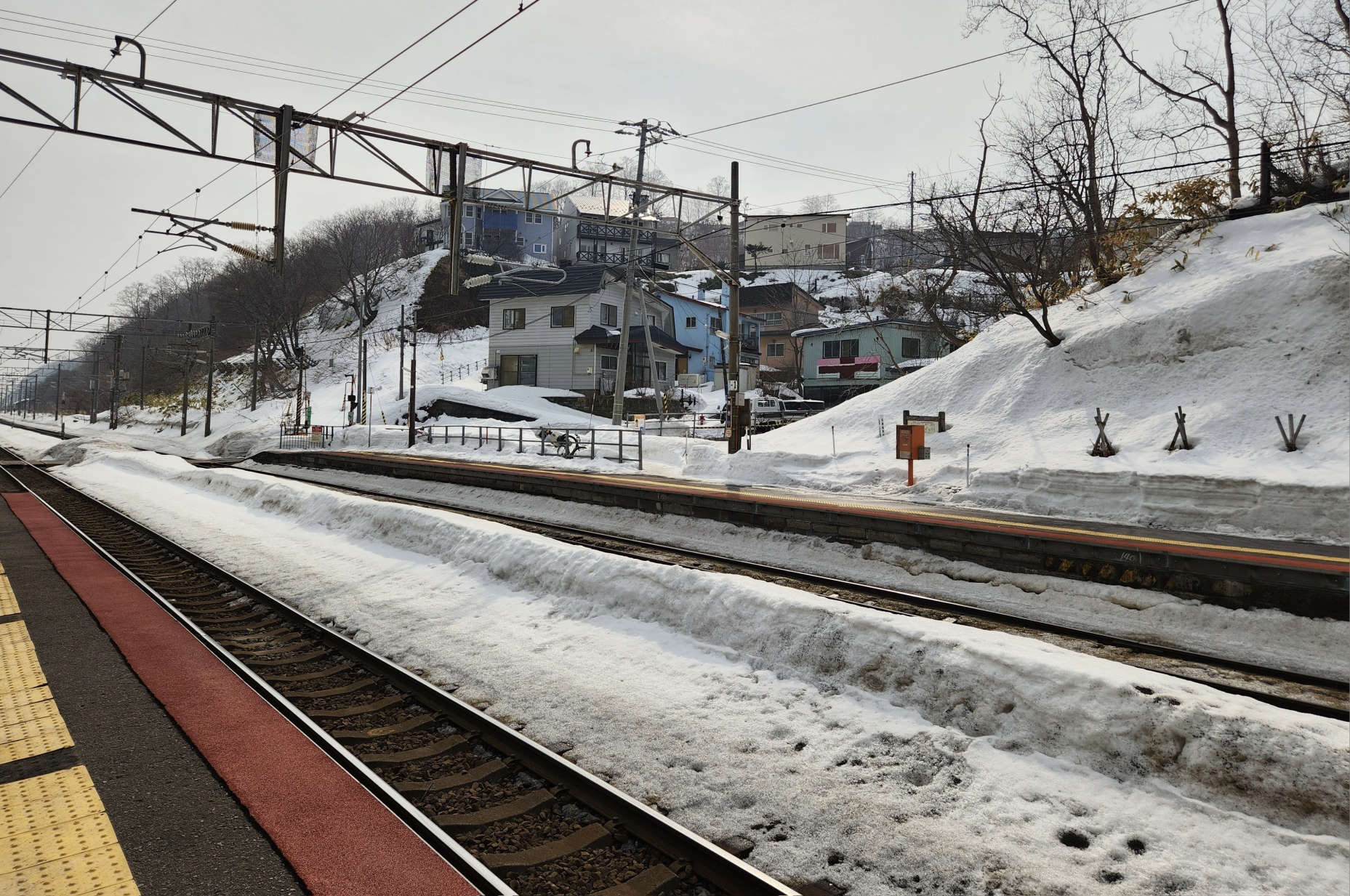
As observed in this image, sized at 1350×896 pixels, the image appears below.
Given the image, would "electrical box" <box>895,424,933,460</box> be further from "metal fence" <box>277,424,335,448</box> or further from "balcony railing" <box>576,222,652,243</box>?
"balcony railing" <box>576,222,652,243</box>

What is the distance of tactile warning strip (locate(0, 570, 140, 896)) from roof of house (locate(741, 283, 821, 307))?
2740 inches

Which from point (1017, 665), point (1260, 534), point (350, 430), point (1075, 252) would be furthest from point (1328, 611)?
point (350, 430)

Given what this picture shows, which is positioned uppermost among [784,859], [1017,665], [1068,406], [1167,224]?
[1167,224]

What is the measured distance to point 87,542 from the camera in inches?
565

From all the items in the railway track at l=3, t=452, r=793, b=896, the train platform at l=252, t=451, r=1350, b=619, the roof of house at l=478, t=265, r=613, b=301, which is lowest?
the railway track at l=3, t=452, r=793, b=896

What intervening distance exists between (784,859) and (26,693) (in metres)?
6.47

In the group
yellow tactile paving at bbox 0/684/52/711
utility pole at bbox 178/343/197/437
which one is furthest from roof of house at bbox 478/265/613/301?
yellow tactile paving at bbox 0/684/52/711

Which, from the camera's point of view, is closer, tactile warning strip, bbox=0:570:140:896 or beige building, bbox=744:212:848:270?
tactile warning strip, bbox=0:570:140:896

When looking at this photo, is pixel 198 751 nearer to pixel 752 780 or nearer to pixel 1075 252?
pixel 752 780

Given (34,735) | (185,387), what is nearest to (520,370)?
(185,387)

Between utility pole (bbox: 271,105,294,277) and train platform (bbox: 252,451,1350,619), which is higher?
utility pole (bbox: 271,105,294,277)

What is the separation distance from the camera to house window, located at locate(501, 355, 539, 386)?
56000 mm

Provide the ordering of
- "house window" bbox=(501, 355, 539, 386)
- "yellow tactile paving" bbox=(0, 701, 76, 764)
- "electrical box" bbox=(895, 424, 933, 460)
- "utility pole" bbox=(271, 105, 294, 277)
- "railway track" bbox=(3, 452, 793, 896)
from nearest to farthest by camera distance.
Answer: "railway track" bbox=(3, 452, 793, 896)
"yellow tactile paving" bbox=(0, 701, 76, 764)
"utility pole" bbox=(271, 105, 294, 277)
"electrical box" bbox=(895, 424, 933, 460)
"house window" bbox=(501, 355, 539, 386)

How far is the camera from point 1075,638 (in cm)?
850
